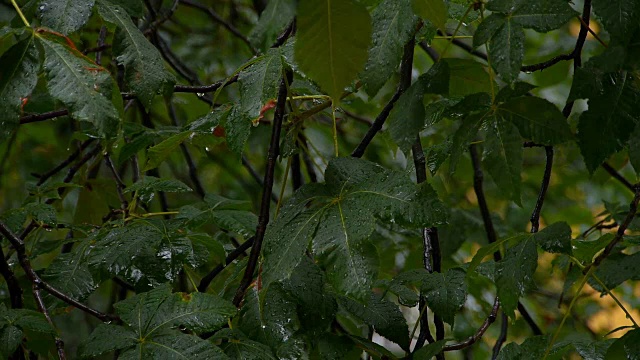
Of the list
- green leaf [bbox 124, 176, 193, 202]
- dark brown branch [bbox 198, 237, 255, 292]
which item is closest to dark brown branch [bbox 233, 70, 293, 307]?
dark brown branch [bbox 198, 237, 255, 292]

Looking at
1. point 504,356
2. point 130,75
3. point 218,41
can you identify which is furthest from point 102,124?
point 218,41

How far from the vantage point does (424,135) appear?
8.68 feet

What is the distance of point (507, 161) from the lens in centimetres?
108

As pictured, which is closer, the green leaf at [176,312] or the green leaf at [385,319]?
the green leaf at [176,312]

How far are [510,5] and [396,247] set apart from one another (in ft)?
4.99

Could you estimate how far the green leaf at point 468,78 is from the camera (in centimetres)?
140

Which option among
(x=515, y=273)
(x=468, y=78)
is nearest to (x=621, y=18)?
(x=515, y=273)

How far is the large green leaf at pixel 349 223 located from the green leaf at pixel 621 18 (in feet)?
0.99

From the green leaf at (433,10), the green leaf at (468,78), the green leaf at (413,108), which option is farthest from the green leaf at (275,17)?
the green leaf at (468,78)

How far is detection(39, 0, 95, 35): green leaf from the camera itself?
1162 mm

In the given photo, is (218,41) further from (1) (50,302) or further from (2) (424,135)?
Result: (1) (50,302)

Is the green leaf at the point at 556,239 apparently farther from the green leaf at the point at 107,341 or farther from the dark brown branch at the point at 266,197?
the green leaf at the point at 107,341

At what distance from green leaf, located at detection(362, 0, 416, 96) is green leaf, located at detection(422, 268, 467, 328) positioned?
366 millimetres

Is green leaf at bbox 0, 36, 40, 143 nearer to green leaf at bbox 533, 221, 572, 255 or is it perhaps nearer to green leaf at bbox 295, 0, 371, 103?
green leaf at bbox 295, 0, 371, 103
